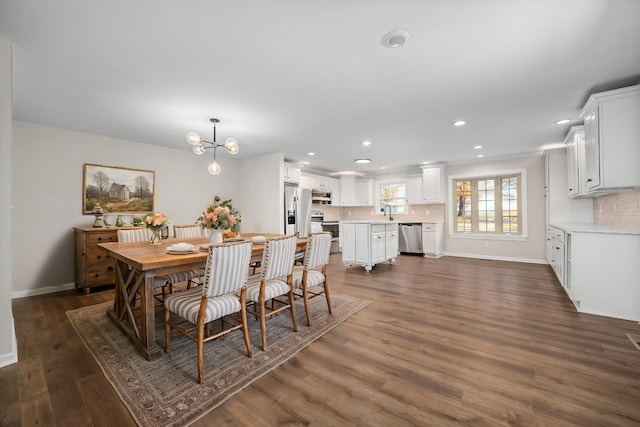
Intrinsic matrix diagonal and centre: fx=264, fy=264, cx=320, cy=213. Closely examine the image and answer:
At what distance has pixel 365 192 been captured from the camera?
807 centimetres

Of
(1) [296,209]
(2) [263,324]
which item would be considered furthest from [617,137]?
(1) [296,209]

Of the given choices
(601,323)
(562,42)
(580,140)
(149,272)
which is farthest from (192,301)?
(580,140)

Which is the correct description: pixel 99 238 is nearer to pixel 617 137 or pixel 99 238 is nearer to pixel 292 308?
pixel 292 308

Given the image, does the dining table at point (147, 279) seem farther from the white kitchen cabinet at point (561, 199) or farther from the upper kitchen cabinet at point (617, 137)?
the white kitchen cabinet at point (561, 199)

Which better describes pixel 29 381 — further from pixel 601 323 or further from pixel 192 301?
pixel 601 323

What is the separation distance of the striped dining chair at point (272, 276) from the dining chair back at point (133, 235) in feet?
6.00

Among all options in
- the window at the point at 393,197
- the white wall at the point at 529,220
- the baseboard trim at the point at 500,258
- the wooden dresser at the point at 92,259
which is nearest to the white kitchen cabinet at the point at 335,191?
the window at the point at 393,197

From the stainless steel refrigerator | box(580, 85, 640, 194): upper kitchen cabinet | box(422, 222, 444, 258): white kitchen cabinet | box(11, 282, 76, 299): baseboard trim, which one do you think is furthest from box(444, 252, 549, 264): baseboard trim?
box(11, 282, 76, 299): baseboard trim

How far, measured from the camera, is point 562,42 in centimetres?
198

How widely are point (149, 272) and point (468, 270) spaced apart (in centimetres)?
523

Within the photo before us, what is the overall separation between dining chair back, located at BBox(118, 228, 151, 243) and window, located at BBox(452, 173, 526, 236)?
6.71 meters

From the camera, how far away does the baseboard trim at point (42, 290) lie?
3579 millimetres

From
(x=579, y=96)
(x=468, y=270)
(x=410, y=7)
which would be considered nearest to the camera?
(x=410, y=7)

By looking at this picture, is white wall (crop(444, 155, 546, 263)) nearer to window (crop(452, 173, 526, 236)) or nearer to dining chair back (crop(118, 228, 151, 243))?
window (crop(452, 173, 526, 236))
